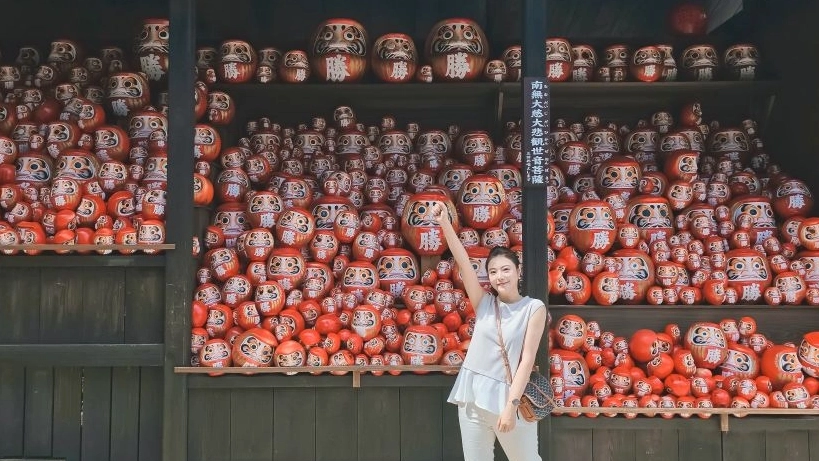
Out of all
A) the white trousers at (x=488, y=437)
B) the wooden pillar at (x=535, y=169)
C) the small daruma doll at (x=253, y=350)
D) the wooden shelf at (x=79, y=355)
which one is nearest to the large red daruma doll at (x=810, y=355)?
the wooden pillar at (x=535, y=169)

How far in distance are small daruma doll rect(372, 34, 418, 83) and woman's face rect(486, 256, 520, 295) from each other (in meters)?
1.95

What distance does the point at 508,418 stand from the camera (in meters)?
2.63

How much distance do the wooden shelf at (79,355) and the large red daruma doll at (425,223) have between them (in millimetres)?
1606

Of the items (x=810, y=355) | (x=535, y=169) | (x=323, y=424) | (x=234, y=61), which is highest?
(x=234, y=61)

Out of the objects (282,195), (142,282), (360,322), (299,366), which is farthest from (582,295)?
(142,282)

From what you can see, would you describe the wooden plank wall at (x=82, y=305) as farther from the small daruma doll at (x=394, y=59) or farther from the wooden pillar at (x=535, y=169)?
the wooden pillar at (x=535, y=169)

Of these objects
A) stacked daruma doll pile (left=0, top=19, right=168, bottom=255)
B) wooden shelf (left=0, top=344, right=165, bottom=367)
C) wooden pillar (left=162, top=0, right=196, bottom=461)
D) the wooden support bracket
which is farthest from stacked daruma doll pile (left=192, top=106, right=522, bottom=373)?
the wooden support bracket

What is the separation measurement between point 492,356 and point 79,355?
7.66 ft

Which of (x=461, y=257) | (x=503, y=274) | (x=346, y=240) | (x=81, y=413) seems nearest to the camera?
(x=503, y=274)

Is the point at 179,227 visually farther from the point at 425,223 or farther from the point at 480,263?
the point at 480,263

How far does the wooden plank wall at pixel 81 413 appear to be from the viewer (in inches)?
143

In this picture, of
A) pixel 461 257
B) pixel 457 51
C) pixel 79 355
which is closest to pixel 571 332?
pixel 461 257

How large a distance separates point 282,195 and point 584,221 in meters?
1.96

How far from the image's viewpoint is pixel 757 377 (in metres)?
3.63
